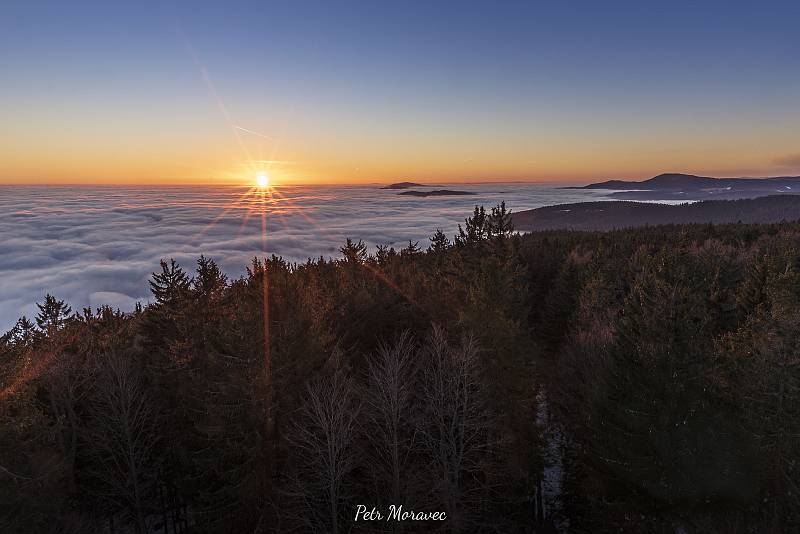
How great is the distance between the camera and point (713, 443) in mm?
16578

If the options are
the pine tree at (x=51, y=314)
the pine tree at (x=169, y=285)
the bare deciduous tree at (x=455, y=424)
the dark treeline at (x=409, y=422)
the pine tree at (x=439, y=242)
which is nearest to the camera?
the dark treeline at (x=409, y=422)

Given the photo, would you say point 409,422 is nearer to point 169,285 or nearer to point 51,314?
point 169,285

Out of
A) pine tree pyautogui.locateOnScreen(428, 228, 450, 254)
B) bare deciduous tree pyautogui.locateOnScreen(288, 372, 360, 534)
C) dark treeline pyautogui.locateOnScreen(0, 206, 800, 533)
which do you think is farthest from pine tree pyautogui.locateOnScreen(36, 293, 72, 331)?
pine tree pyautogui.locateOnScreen(428, 228, 450, 254)

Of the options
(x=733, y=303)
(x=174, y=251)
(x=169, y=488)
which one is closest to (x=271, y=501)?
(x=169, y=488)

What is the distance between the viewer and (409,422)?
21547mm

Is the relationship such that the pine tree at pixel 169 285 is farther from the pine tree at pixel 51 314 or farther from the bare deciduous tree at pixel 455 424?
the bare deciduous tree at pixel 455 424

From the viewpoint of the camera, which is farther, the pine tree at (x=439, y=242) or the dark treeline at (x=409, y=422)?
the pine tree at (x=439, y=242)

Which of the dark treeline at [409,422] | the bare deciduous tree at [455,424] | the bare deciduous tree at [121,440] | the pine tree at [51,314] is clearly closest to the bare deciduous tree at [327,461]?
the dark treeline at [409,422]

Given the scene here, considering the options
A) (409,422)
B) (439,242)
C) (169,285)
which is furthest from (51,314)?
(439,242)

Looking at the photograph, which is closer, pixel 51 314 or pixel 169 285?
pixel 169 285

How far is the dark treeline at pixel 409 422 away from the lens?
54.5 feet

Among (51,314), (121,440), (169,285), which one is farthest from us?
(51,314)

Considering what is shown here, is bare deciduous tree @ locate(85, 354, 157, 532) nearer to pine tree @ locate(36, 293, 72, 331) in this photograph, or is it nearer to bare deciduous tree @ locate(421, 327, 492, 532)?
bare deciduous tree @ locate(421, 327, 492, 532)

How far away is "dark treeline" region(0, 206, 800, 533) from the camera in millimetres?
16625
